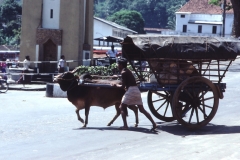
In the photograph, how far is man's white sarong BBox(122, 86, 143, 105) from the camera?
12.7 m

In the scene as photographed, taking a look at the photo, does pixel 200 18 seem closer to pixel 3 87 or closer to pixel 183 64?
pixel 3 87

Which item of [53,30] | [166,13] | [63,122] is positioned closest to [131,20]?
[166,13]

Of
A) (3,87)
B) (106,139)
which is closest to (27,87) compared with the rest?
(3,87)

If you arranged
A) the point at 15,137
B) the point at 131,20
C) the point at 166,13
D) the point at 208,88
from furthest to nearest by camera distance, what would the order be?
the point at 166,13
the point at 131,20
the point at 208,88
the point at 15,137

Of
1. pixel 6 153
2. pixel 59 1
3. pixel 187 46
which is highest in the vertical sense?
pixel 59 1

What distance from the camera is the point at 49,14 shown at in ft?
116

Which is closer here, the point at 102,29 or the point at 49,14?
the point at 49,14

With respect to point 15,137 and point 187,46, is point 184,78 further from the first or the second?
point 15,137

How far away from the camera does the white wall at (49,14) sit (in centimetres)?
3503

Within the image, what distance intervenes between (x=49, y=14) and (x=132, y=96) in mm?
23650

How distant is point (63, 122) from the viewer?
14633 millimetres

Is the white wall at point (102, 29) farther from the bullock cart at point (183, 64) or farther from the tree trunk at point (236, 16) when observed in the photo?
the bullock cart at point (183, 64)

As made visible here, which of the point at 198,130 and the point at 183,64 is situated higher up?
the point at 183,64

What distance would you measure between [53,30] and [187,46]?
23344 mm
